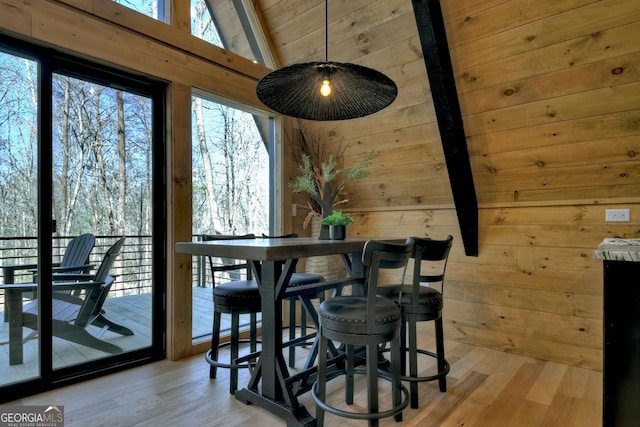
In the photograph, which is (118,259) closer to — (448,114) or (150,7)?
(150,7)

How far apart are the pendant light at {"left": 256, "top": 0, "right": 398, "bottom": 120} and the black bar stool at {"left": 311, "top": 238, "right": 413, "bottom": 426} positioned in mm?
915

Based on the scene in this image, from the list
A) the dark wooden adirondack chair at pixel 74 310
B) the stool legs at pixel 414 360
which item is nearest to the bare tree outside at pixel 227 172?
the dark wooden adirondack chair at pixel 74 310

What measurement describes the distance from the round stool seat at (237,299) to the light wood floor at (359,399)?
0.55 metres

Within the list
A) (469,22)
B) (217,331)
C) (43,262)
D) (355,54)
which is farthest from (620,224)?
(43,262)

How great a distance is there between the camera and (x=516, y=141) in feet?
9.22

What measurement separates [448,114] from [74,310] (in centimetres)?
299

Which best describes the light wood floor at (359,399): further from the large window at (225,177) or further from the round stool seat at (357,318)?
the large window at (225,177)

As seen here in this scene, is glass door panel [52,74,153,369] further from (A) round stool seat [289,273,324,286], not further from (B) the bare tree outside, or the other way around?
(A) round stool seat [289,273,324,286]

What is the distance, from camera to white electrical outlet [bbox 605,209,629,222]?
2597mm

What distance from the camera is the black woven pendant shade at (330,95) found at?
198 centimetres

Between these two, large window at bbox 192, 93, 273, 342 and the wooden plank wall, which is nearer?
the wooden plank wall

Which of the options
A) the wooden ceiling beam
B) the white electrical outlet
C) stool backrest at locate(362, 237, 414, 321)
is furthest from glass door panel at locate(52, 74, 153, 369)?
the white electrical outlet

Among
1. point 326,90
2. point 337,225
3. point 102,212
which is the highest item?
point 326,90

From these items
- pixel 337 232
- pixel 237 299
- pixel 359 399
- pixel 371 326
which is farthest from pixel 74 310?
pixel 371 326
